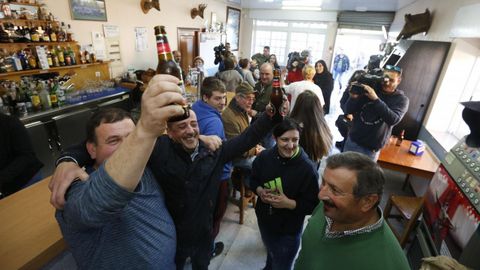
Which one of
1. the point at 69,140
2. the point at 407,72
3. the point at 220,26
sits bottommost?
the point at 69,140

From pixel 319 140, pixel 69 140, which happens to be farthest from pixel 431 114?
pixel 69 140

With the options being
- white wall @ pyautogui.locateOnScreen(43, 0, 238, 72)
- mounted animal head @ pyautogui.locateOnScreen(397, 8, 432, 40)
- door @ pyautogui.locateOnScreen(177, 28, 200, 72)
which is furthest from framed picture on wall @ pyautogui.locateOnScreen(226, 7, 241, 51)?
mounted animal head @ pyautogui.locateOnScreen(397, 8, 432, 40)

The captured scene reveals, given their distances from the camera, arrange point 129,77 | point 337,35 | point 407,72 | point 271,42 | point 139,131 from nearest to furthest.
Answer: point 139,131, point 407,72, point 129,77, point 337,35, point 271,42

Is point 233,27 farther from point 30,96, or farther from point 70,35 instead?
point 30,96

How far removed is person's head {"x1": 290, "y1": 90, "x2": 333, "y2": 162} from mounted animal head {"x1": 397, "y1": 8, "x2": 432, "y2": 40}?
3.07 metres

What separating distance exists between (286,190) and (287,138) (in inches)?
14.6

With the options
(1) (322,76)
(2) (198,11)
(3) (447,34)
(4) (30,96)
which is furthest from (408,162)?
(2) (198,11)

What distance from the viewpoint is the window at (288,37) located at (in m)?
9.52

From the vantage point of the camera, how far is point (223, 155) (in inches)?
58.6

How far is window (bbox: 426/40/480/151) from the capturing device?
2750 mm

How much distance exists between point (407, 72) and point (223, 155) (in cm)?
328

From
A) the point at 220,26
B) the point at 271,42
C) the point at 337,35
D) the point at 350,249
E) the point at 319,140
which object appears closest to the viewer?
the point at 350,249

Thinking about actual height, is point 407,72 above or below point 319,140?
above

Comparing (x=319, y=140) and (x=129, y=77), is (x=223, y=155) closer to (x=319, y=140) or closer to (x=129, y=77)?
(x=319, y=140)
